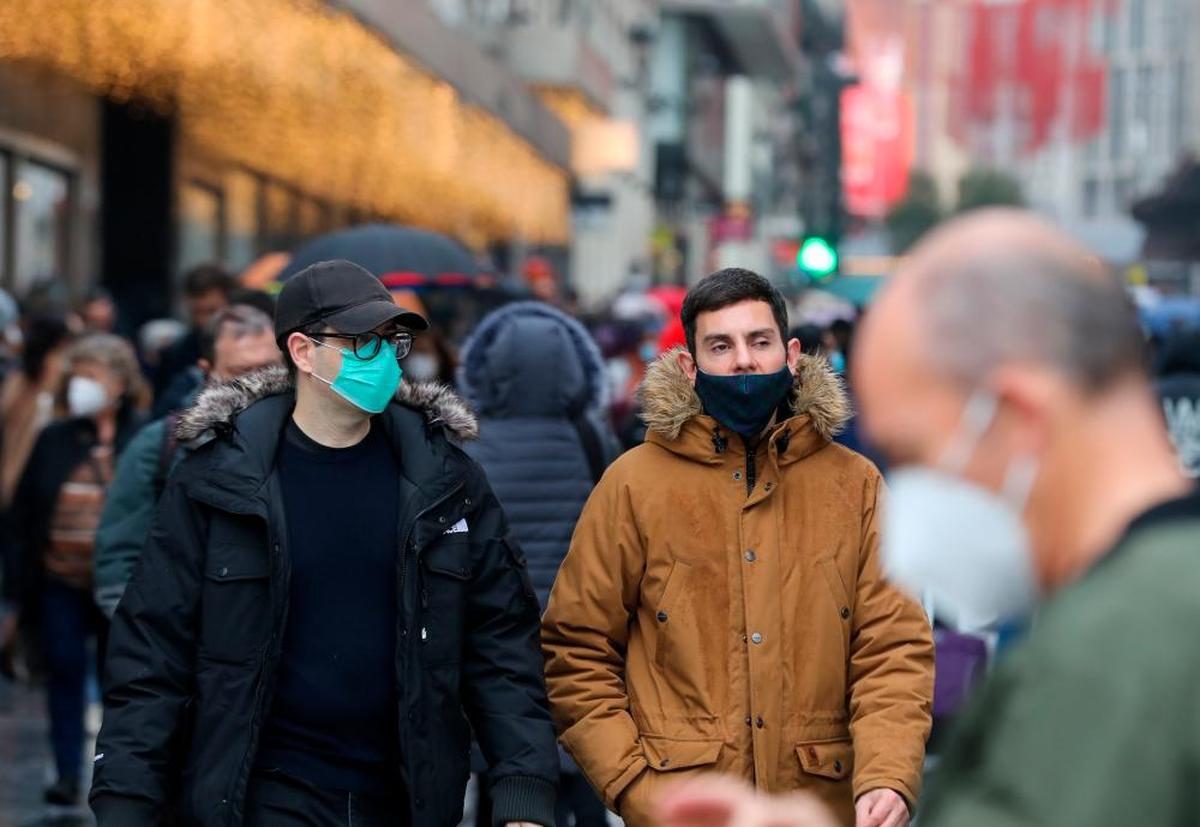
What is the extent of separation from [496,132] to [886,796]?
22.5 m

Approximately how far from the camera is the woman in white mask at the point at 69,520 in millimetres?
8609

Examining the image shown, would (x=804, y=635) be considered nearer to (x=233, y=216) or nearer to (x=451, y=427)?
(x=451, y=427)

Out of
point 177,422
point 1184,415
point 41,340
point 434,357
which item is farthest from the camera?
point 41,340

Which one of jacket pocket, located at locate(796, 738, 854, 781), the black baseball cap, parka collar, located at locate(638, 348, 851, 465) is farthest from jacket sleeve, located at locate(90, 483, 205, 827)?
jacket pocket, located at locate(796, 738, 854, 781)

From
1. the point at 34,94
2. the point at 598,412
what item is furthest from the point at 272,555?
the point at 34,94

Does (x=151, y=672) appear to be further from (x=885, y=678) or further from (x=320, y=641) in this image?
(x=885, y=678)

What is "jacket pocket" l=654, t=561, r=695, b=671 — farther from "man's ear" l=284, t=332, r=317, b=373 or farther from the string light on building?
the string light on building

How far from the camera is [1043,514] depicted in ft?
6.54

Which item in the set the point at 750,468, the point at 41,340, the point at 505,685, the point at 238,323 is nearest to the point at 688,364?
the point at 750,468

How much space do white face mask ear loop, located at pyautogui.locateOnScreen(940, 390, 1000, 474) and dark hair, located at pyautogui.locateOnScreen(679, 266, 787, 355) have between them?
9.14 feet

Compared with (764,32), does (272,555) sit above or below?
below

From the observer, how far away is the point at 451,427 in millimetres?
4883

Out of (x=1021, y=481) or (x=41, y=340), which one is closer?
(x=1021, y=481)

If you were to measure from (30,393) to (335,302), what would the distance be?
6.50 m
